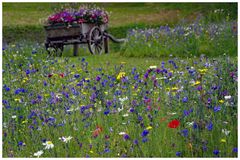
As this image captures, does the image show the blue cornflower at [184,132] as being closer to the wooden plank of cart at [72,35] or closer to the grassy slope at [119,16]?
the wooden plank of cart at [72,35]

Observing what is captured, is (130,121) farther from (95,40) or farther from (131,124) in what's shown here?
(95,40)

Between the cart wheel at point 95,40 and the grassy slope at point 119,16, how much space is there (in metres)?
3.65

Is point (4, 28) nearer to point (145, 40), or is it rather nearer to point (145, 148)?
point (145, 40)

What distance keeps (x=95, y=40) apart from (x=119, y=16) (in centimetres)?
1061

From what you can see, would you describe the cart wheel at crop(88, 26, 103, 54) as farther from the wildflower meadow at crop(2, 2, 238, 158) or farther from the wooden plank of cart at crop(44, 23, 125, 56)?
the wildflower meadow at crop(2, 2, 238, 158)

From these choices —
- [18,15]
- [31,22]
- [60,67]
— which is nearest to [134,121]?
[60,67]

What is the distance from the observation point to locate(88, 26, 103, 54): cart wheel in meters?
13.1

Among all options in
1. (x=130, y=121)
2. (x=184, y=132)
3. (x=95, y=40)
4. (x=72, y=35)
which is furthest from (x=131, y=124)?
(x=95, y=40)

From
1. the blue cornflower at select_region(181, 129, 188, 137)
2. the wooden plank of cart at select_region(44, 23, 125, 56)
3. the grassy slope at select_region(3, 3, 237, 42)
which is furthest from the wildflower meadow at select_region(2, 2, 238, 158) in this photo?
the grassy slope at select_region(3, 3, 237, 42)

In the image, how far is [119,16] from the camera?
23.8 m

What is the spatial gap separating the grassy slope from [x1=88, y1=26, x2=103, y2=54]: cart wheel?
365cm

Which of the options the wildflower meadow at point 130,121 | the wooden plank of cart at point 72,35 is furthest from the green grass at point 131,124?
the wooden plank of cart at point 72,35

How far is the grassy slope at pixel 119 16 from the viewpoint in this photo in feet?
64.2

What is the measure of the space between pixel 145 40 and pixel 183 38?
3.05 feet
